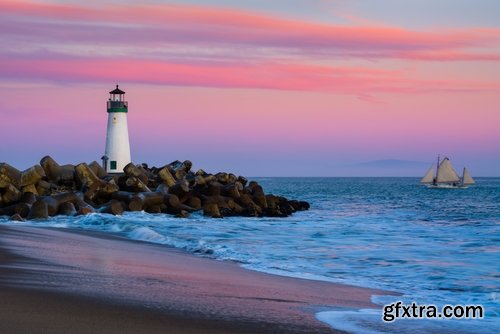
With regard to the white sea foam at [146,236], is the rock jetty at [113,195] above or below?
above

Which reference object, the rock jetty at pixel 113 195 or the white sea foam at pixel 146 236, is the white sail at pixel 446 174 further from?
the white sea foam at pixel 146 236

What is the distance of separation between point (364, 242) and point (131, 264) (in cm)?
806

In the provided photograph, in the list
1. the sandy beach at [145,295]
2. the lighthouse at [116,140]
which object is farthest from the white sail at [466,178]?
the sandy beach at [145,295]

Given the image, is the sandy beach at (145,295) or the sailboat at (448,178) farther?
the sailboat at (448,178)

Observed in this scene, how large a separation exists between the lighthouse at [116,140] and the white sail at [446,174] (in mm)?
65253

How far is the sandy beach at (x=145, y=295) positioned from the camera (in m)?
4.99

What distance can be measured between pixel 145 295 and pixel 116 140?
130ft

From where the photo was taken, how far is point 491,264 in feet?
39.5

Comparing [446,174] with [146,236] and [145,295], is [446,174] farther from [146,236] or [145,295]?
[145,295]

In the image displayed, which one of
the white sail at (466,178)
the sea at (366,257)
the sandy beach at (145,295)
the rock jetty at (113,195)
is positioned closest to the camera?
the sandy beach at (145,295)

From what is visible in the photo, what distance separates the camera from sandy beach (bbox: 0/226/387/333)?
16.4 feet

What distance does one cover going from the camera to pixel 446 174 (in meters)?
102

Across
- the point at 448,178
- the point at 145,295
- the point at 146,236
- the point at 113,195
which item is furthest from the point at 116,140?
the point at 448,178

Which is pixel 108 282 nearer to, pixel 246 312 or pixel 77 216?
pixel 246 312
